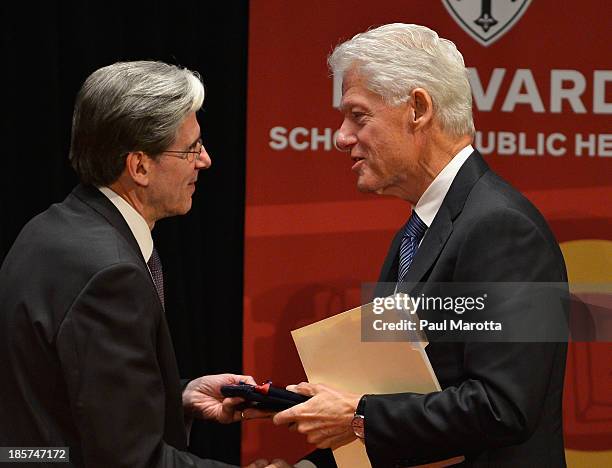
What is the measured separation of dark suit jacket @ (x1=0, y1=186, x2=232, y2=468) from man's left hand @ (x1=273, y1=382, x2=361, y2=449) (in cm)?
23

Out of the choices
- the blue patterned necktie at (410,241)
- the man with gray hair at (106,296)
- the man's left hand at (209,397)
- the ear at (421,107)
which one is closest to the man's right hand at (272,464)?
the man's left hand at (209,397)

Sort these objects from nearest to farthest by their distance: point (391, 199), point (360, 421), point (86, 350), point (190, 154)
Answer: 1. point (86, 350)
2. point (360, 421)
3. point (190, 154)
4. point (391, 199)

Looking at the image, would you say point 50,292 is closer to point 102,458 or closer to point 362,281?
point 102,458

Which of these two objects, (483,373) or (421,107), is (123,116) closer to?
(421,107)

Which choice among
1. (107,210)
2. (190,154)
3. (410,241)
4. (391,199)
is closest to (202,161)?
(190,154)

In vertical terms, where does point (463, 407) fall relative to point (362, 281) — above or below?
above

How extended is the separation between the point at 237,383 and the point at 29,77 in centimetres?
169

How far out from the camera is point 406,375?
2.09 metres

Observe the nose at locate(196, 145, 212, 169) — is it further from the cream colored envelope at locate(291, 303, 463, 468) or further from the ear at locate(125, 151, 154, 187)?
the cream colored envelope at locate(291, 303, 463, 468)

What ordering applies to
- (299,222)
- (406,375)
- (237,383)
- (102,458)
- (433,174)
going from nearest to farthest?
(102,458) → (406,375) → (433,174) → (237,383) → (299,222)

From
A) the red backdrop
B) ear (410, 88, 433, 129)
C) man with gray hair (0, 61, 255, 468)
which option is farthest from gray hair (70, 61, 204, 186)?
the red backdrop

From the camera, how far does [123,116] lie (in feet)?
7.04

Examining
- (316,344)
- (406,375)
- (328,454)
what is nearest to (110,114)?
(316,344)

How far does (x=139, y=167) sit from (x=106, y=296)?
0.39 metres
